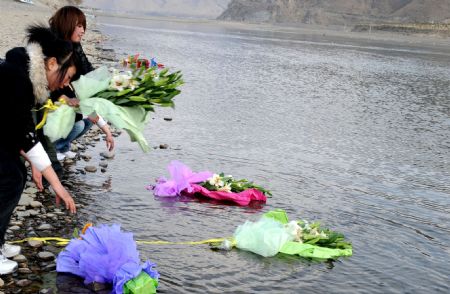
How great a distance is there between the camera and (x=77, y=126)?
8906 millimetres

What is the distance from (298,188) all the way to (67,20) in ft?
15.1

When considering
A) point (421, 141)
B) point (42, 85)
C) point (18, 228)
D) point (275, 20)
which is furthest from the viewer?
point (275, 20)

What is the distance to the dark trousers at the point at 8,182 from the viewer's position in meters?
5.18

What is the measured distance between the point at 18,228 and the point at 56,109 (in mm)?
1464

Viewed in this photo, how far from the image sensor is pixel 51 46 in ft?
16.7

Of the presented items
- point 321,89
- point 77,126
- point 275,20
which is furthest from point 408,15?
point 77,126

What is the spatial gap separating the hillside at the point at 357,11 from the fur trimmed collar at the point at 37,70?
167 metres

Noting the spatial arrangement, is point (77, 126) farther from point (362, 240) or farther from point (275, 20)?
point (275, 20)

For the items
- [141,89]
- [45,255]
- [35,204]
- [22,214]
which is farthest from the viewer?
[35,204]

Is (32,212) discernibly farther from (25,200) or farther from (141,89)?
(141,89)

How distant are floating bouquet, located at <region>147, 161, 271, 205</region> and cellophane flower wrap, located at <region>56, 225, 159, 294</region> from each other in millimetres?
3087

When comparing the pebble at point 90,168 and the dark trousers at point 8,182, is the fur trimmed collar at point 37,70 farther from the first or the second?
the pebble at point 90,168

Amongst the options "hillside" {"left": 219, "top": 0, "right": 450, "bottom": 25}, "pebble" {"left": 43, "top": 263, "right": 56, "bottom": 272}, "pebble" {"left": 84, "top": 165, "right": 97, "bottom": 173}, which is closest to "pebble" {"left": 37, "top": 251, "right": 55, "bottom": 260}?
"pebble" {"left": 43, "top": 263, "right": 56, "bottom": 272}

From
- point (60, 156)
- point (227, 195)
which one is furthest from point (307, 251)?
point (60, 156)
